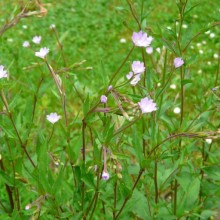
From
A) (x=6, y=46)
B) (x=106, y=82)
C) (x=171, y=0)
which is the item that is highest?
(x=171, y=0)

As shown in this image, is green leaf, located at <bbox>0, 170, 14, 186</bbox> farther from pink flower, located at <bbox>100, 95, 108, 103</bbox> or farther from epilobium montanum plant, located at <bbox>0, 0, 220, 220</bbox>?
pink flower, located at <bbox>100, 95, 108, 103</bbox>

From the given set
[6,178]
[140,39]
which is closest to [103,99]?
[140,39]

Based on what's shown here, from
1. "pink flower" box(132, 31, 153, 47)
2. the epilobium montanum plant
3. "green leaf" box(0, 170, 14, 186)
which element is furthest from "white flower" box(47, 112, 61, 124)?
"pink flower" box(132, 31, 153, 47)

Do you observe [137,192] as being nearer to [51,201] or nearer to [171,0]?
[51,201]

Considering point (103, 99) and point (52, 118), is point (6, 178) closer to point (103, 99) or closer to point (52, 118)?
point (52, 118)

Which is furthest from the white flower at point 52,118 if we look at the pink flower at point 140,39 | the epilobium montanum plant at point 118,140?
the pink flower at point 140,39

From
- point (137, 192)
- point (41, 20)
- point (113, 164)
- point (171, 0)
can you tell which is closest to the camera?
point (113, 164)

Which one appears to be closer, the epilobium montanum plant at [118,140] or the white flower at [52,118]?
the epilobium montanum plant at [118,140]

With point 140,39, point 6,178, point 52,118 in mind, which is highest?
point 140,39

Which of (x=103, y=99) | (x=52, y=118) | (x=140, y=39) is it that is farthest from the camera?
(x=52, y=118)

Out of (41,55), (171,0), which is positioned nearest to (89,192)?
(41,55)

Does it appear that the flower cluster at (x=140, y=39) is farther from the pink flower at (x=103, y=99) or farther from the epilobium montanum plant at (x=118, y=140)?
the pink flower at (x=103, y=99)
